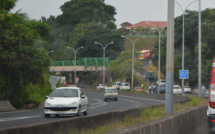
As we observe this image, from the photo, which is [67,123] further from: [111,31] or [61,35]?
[61,35]

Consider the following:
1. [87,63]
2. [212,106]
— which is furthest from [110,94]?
[87,63]

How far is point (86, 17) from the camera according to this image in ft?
398

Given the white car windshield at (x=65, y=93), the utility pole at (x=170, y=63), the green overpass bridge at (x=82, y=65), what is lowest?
the white car windshield at (x=65, y=93)

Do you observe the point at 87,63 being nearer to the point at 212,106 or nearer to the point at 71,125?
the point at 71,125

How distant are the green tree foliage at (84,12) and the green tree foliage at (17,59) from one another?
→ 83814mm

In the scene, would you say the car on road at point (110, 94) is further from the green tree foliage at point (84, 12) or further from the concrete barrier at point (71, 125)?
the green tree foliage at point (84, 12)

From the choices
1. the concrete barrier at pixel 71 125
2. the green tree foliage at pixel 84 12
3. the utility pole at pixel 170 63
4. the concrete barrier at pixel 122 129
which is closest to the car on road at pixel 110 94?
the concrete barrier at pixel 122 129

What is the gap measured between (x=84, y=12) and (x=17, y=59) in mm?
87664

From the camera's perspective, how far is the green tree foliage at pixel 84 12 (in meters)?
119

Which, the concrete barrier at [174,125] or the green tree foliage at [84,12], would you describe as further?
the green tree foliage at [84,12]

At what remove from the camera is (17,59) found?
3381 cm

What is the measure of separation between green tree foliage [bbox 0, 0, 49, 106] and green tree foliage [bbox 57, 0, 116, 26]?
275 feet

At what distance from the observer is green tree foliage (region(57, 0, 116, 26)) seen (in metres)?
119

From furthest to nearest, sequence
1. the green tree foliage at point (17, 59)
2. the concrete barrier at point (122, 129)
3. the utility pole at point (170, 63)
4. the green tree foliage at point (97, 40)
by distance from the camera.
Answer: the green tree foliage at point (97, 40) < the green tree foliage at point (17, 59) < the utility pole at point (170, 63) < the concrete barrier at point (122, 129)
